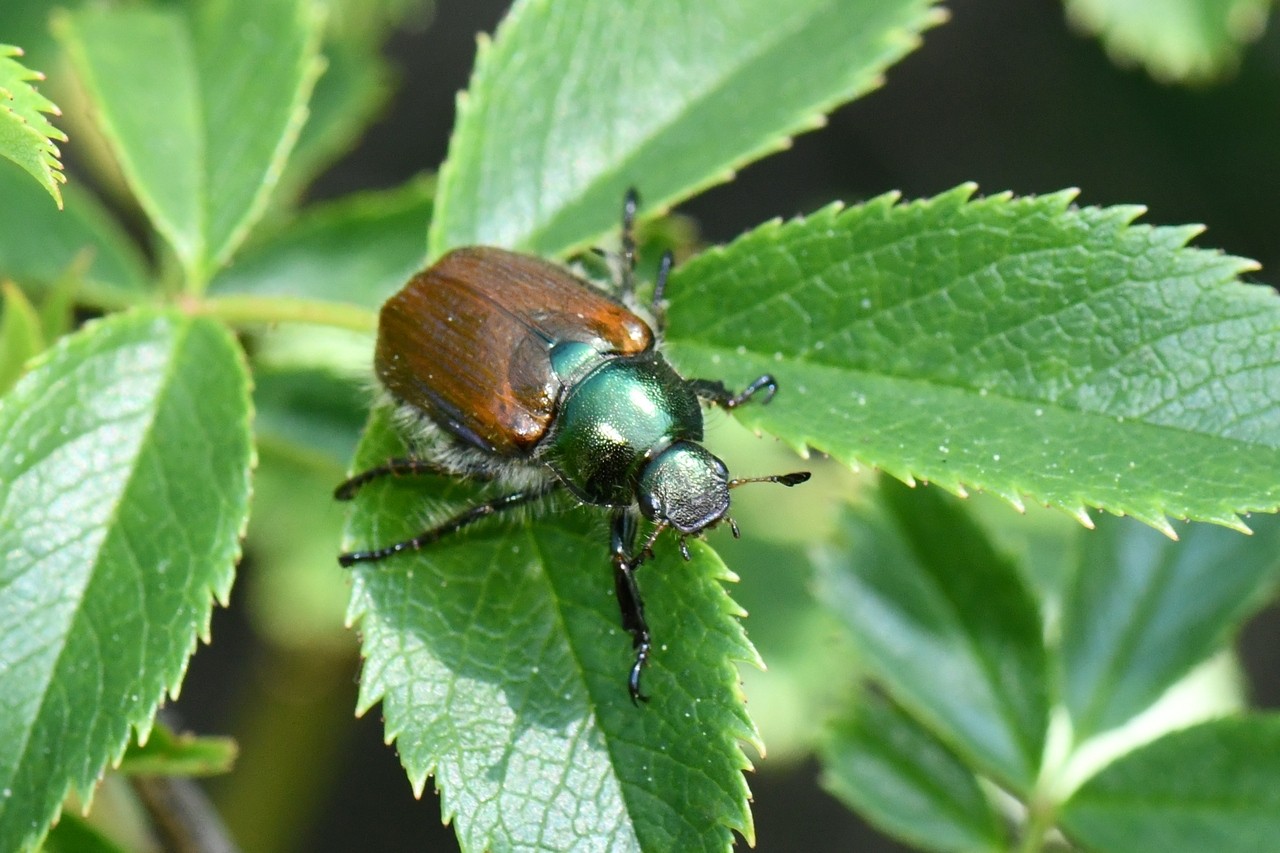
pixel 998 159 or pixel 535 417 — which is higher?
pixel 998 159

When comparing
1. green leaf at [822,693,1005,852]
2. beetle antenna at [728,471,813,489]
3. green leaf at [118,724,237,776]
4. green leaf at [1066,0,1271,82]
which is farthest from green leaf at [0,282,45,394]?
green leaf at [1066,0,1271,82]

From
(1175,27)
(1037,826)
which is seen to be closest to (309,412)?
(1037,826)

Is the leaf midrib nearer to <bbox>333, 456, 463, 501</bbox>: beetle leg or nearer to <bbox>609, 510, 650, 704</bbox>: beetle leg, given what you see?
<bbox>333, 456, 463, 501</bbox>: beetle leg

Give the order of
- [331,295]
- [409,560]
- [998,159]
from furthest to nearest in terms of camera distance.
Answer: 1. [998,159]
2. [331,295]
3. [409,560]

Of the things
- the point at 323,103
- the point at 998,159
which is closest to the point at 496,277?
the point at 323,103

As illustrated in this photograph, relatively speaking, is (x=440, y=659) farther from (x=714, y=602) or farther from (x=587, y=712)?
(x=714, y=602)

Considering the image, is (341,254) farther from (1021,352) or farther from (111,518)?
(1021,352)

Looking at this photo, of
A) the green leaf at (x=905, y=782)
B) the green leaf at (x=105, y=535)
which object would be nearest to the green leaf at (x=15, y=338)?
the green leaf at (x=105, y=535)
